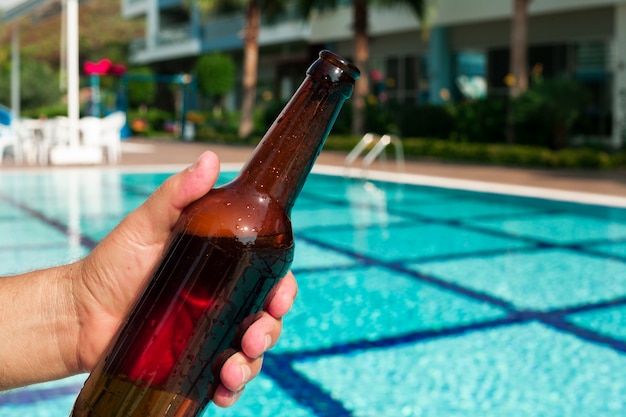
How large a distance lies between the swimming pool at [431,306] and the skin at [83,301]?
32 cm

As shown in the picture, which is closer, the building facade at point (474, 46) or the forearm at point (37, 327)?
the forearm at point (37, 327)

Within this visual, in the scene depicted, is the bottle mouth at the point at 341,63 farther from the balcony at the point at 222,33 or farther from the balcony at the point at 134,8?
the balcony at the point at 134,8

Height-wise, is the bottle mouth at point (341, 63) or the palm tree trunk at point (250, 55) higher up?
the palm tree trunk at point (250, 55)

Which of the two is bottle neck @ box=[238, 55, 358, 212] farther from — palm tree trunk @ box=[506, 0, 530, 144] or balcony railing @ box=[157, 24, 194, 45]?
balcony railing @ box=[157, 24, 194, 45]

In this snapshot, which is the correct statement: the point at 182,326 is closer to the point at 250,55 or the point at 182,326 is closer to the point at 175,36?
the point at 250,55

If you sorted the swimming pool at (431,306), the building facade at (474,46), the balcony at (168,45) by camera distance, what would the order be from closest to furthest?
the swimming pool at (431,306), the building facade at (474,46), the balcony at (168,45)

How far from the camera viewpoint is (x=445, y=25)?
22688mm

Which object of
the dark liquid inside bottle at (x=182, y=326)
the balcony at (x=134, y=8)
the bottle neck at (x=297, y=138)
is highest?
the balcony at (x=134, y=8)

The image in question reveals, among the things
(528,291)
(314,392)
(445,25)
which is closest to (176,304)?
(314,392)

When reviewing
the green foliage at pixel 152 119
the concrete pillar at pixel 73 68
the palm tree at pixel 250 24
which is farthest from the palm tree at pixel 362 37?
the green foliage at pixel 152 119

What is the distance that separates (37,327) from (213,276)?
18.7 inches

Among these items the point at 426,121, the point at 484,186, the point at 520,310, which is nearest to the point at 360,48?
the point at 426,121

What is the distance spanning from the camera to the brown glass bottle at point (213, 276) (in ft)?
3.36

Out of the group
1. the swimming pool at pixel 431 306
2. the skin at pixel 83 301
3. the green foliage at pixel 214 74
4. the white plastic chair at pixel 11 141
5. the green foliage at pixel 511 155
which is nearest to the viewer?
the skin at pixel 83 301
